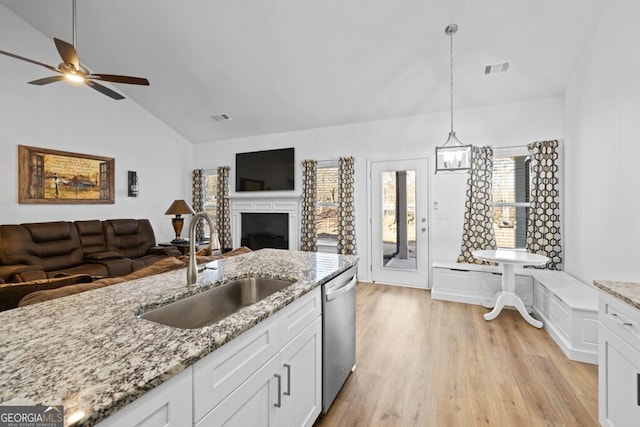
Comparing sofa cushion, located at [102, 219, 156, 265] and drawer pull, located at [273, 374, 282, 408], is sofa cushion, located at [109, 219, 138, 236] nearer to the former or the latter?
sofa cushion, located at [102, 219, 156, 265]

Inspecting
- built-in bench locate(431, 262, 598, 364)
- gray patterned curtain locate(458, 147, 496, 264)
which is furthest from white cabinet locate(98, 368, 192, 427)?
gray patterned curtain locate(458, 147, 496, 264)

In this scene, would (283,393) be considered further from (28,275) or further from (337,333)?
(28,275)

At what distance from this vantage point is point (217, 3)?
3217 mm

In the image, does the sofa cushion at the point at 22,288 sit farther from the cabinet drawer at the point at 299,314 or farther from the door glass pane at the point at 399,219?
the door glass pane at the point at 399,219

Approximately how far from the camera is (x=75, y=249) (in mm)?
4223

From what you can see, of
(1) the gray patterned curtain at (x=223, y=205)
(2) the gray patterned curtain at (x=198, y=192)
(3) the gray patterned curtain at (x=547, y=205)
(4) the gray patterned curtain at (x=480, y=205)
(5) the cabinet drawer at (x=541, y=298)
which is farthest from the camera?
(2) the gray patterned curtain at (x=198, y=192)

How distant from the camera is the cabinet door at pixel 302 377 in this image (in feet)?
4.29

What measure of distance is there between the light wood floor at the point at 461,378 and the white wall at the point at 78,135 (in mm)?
4647

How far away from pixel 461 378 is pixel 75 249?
5.02 m

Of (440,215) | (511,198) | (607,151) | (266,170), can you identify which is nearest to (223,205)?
(266,170)

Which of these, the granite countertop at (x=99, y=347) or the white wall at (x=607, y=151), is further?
the white wall at (x=607, y=151)

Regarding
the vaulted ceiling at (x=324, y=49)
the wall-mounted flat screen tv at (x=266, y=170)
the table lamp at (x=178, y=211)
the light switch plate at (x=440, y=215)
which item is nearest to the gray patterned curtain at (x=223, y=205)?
the wall-mounted flat screen tv at (x=266, y=170)

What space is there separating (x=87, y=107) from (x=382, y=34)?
4654 mm

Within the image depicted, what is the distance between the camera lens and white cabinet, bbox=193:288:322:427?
899 millimetres
